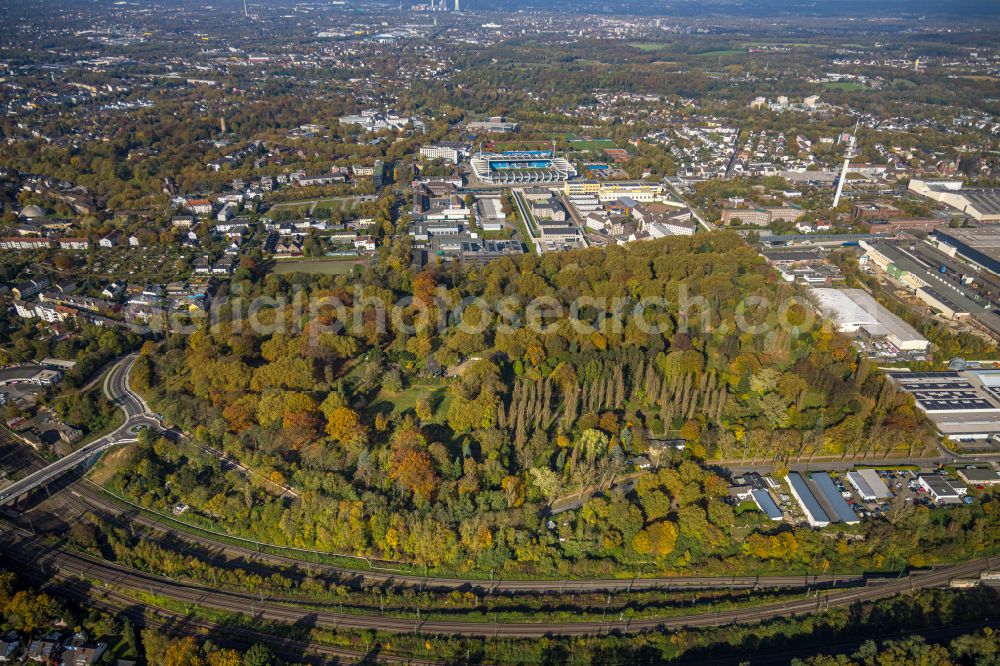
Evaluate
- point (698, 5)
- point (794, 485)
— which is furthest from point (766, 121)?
point (698, 5)

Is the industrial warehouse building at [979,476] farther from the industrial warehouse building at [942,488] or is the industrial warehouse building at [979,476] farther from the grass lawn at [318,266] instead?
the grass lawn at [318,266]

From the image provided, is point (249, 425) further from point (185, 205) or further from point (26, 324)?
point (185, 205)

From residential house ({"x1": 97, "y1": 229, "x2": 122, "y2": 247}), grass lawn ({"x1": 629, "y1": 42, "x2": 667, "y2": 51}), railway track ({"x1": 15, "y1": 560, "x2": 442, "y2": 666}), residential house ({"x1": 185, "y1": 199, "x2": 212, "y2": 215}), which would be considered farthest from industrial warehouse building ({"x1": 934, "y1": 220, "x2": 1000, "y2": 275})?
grass lawn ({"x1": 629, "y1": 42, "x2": 667, "y2": 51})

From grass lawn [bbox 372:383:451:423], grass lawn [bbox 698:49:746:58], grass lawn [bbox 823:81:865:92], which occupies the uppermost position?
grass lawn [bbox 698:49:746:58]

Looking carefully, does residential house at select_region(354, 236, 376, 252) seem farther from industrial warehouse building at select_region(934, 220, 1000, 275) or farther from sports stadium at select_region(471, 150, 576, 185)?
industrial warehouse building at select_region(934, 220, 1000, 275)

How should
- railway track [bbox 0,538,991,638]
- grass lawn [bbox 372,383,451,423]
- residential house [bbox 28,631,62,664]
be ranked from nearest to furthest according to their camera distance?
1. residential house [bbox 28,631,62,664]
2. railway track [bbox 0,538,991,638]
3. grass lawn [bbox 372,383,451,423]

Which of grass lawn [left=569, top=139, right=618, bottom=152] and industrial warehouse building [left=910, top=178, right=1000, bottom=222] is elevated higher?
grass lawn [left=569, top=139, right=618, bottom=152]

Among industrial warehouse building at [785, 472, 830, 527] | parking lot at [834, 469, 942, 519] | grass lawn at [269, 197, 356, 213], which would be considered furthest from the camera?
grass lawn at [269, 197, 356, 213]
